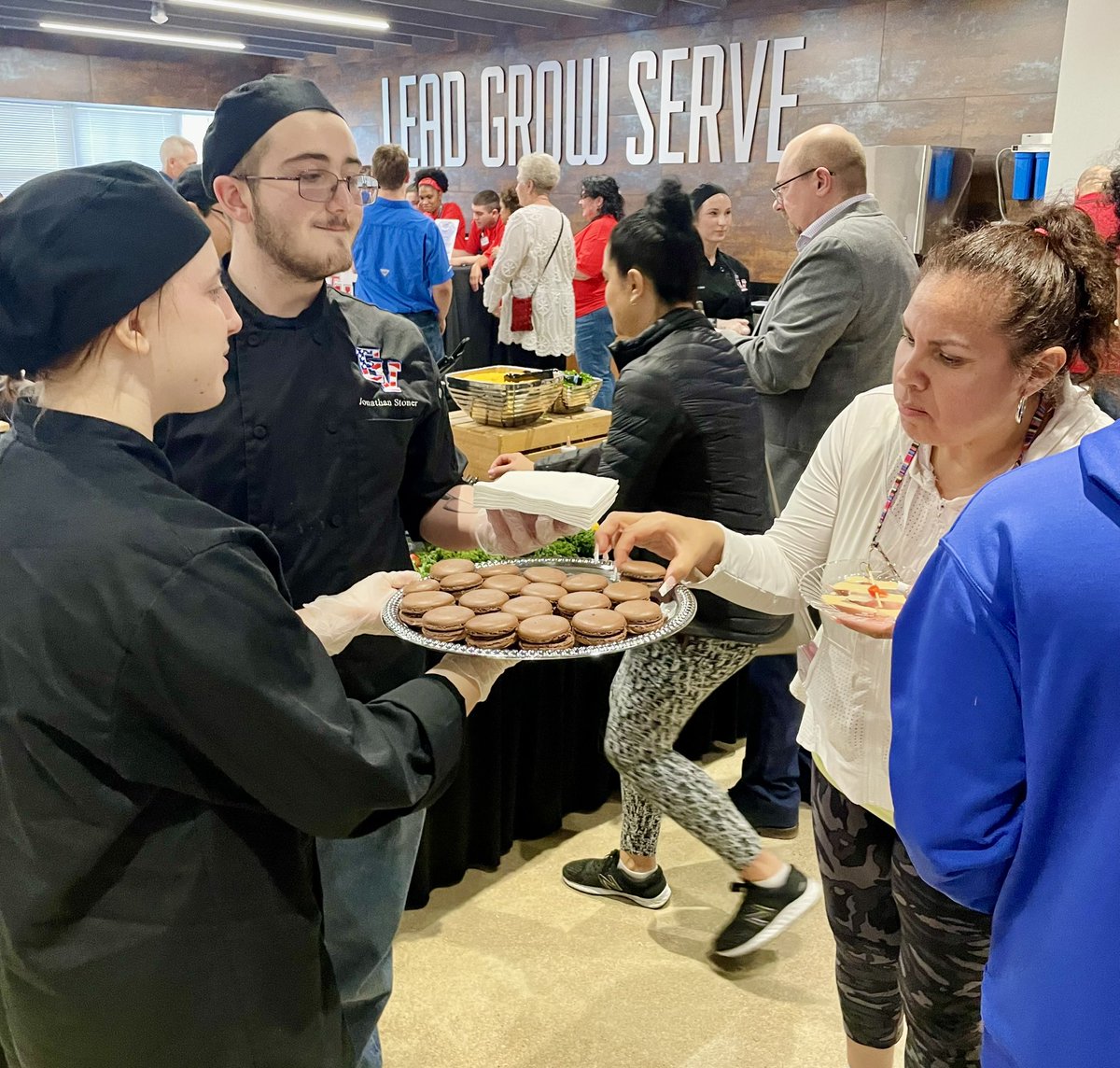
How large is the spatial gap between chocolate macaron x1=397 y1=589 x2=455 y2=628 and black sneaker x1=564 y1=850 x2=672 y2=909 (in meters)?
1.38

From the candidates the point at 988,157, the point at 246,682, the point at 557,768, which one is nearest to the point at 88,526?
the point at 246,682

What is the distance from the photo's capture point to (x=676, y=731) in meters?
2.48

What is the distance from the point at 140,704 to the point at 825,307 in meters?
2.59

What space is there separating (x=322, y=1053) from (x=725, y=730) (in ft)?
7.80

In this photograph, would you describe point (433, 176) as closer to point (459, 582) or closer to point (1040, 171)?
point (1040, 171)

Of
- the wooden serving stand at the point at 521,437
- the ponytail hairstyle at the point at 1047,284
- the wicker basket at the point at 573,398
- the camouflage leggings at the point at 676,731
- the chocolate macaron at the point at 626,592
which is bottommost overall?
the camouflage leggings at the point at 676,731

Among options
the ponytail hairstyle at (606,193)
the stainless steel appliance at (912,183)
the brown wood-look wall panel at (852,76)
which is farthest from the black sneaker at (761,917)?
the brown wood-look wall panel at (852,76)

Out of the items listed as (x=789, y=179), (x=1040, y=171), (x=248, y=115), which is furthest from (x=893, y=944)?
(x=1040, y=171)

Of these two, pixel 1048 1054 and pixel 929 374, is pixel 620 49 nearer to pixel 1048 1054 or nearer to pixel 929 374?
pixel 929 374

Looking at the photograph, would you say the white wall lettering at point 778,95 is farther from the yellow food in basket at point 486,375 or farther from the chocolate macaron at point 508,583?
the chocolate macaron at point 508,583

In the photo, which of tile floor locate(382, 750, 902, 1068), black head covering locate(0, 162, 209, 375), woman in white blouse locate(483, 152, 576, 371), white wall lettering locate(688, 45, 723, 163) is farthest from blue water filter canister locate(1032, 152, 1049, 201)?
black head covering locate(0, 162, 209, 375)

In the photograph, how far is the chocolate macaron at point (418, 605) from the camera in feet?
5.22

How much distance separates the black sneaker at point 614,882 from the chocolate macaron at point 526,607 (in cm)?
127

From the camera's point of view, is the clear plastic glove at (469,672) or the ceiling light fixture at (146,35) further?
the ceiling light fixture at (146,35)
